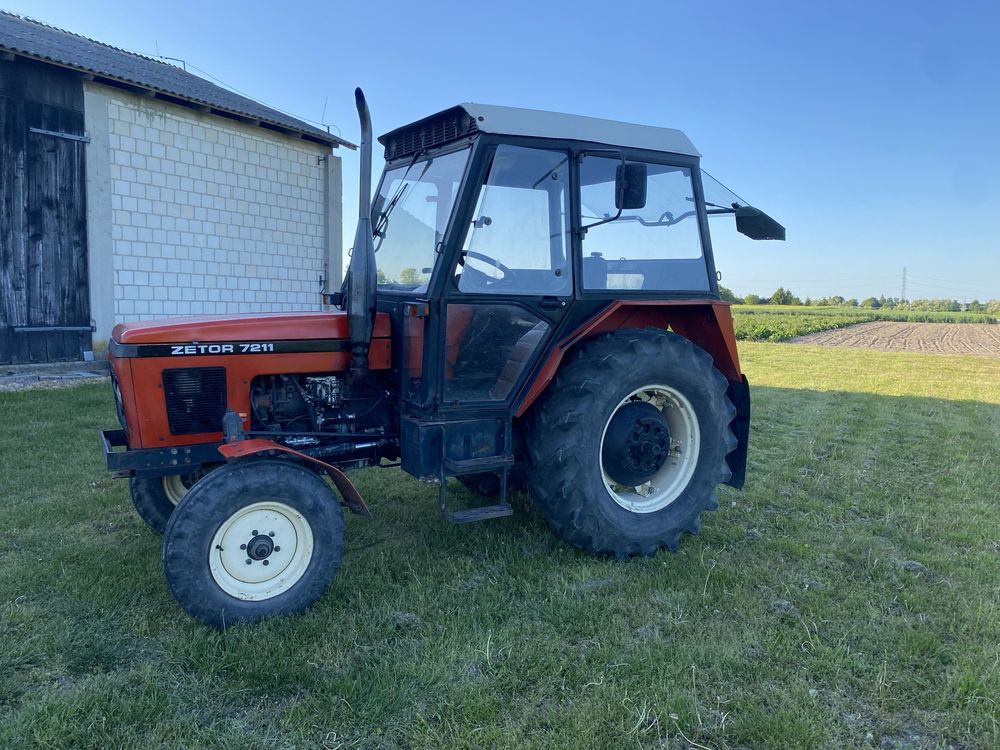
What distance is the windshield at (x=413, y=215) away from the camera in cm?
346

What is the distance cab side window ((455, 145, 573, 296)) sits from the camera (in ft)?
11.0

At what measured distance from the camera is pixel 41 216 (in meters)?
8.87

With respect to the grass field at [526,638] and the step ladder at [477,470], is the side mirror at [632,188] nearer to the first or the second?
the step ladder at [477,470]

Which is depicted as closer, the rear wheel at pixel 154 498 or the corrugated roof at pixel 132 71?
the rear wheel at pixel 154 498

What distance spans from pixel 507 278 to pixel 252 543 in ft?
5.51

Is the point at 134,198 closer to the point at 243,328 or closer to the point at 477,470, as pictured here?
the point at 243,328

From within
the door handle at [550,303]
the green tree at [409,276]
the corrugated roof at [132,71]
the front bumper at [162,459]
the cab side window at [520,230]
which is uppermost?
the corrugated roof at [132,71]

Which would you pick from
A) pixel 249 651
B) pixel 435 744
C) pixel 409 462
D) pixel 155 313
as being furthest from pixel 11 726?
pixel 155 313

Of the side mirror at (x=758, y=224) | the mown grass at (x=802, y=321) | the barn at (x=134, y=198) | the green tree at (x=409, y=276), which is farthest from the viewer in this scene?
the mown grass at (x=802, y=321)

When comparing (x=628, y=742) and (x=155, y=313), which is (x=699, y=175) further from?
(x=155, y=313)

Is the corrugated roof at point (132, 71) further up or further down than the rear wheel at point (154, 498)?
→ further up

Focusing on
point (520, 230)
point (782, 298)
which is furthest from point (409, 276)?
point (782, 298)

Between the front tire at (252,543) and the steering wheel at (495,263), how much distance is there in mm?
1252

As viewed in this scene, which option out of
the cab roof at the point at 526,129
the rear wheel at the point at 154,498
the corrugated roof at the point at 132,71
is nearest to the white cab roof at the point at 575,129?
the cab roof at the point at 526,129
